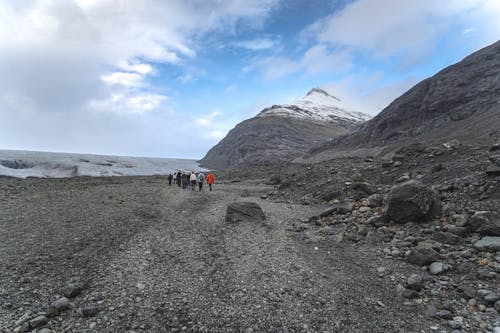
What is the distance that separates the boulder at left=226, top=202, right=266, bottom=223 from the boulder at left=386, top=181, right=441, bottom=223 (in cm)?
555

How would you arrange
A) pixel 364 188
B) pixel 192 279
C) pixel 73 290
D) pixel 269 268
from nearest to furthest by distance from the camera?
pixel 73 290, pixel 192 279, pixel 269 268, pixel 364 188

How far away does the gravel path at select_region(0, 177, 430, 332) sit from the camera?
19.0 ft

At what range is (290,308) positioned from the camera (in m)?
6.23

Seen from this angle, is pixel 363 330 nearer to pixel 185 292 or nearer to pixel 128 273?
pixel 185 292

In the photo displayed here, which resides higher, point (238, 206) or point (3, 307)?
point (238, 206)

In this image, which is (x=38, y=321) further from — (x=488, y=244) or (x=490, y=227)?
(x=490, y=227)

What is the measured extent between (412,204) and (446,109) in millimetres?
46014

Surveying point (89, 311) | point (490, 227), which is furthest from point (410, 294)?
point (89, 311)

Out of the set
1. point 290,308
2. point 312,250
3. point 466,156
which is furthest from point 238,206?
point 466,156

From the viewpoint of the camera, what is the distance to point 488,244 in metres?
Answer: 7.74

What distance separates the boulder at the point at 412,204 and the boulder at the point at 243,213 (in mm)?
5554

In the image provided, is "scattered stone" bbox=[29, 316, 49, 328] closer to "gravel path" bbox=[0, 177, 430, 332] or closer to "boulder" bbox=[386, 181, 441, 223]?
"gravel path" bbox=[0, 177, 430, 332]

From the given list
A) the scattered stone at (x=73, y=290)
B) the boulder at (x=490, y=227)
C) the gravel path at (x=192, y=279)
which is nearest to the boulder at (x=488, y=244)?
the boulder at (x=490, y=227)

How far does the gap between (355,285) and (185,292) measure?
12.8ft
